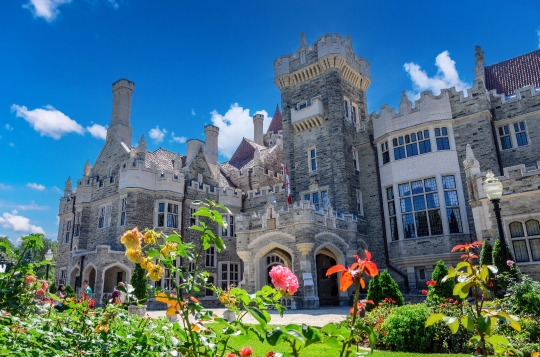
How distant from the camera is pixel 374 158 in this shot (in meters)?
23.6

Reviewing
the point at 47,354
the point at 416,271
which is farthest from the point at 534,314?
the point at 416,271

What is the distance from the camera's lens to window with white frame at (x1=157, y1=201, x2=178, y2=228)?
25.1m

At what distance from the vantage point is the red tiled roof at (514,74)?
22.7 metres

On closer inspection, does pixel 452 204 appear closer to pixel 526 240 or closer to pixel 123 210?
pixel 526 240

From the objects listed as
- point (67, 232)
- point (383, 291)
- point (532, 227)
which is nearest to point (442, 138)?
point (532, 227)

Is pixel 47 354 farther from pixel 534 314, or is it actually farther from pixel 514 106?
pixel 514 106

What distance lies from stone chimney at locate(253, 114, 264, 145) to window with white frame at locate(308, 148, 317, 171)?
19.1 metres

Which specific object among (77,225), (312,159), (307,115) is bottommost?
(77,225)

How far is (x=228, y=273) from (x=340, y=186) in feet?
32.8

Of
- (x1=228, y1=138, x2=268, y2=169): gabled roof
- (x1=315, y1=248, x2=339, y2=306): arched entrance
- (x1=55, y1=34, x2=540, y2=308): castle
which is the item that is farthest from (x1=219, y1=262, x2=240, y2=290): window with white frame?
(x1=228, y1=138, x2=268, y2=169): gabled roof

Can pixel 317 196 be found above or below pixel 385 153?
below

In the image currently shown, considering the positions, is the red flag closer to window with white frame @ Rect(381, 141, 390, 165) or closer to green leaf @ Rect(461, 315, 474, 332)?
window with white frame @ Rect(381, 141, 390, 165)

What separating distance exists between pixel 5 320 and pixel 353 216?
19.5 metres

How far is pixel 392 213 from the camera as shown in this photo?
72.4ft
